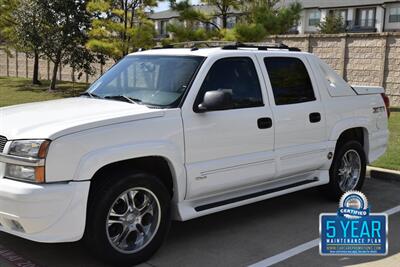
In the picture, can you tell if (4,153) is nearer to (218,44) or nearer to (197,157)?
(197,157)

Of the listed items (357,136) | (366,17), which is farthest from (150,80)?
(366,17)

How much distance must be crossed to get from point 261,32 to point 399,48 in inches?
191

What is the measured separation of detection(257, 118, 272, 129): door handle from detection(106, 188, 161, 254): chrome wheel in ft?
4.51

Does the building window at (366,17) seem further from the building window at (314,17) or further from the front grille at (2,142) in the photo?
the front grille at (2,142)

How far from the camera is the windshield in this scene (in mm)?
4840

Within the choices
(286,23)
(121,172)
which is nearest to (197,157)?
(121,172)

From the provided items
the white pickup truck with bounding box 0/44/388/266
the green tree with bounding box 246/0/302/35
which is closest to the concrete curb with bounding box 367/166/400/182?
the white pickup truck with bounding box 0/44/388/266

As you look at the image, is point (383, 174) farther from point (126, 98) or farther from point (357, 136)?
point (126, 98)

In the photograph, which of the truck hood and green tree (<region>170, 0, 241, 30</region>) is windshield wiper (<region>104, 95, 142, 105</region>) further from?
green tree (<region>170, 0, 241, 30</region>)

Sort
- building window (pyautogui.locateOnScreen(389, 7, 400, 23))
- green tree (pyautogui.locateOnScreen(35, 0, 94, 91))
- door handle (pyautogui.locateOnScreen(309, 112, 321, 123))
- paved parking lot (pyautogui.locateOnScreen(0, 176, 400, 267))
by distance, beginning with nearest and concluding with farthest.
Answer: paved parking lot (pyautogui.locateOnScreen(0, 176, 400, 267))
door handle (pyautogui.locateOnScreen(309, 112, 321, 123))
green tree (pyautogui.locateOnScreen(35, 0, 94, 91))
building window (pyautogui.locateOnScreen(389, 7, 400, 23))

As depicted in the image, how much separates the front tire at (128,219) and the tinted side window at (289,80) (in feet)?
5.86

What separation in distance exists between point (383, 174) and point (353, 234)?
309 cm

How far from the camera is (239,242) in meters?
5.04

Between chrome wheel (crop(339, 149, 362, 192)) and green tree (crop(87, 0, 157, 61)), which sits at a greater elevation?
green tree (crop(87, 0, 157, 61))
